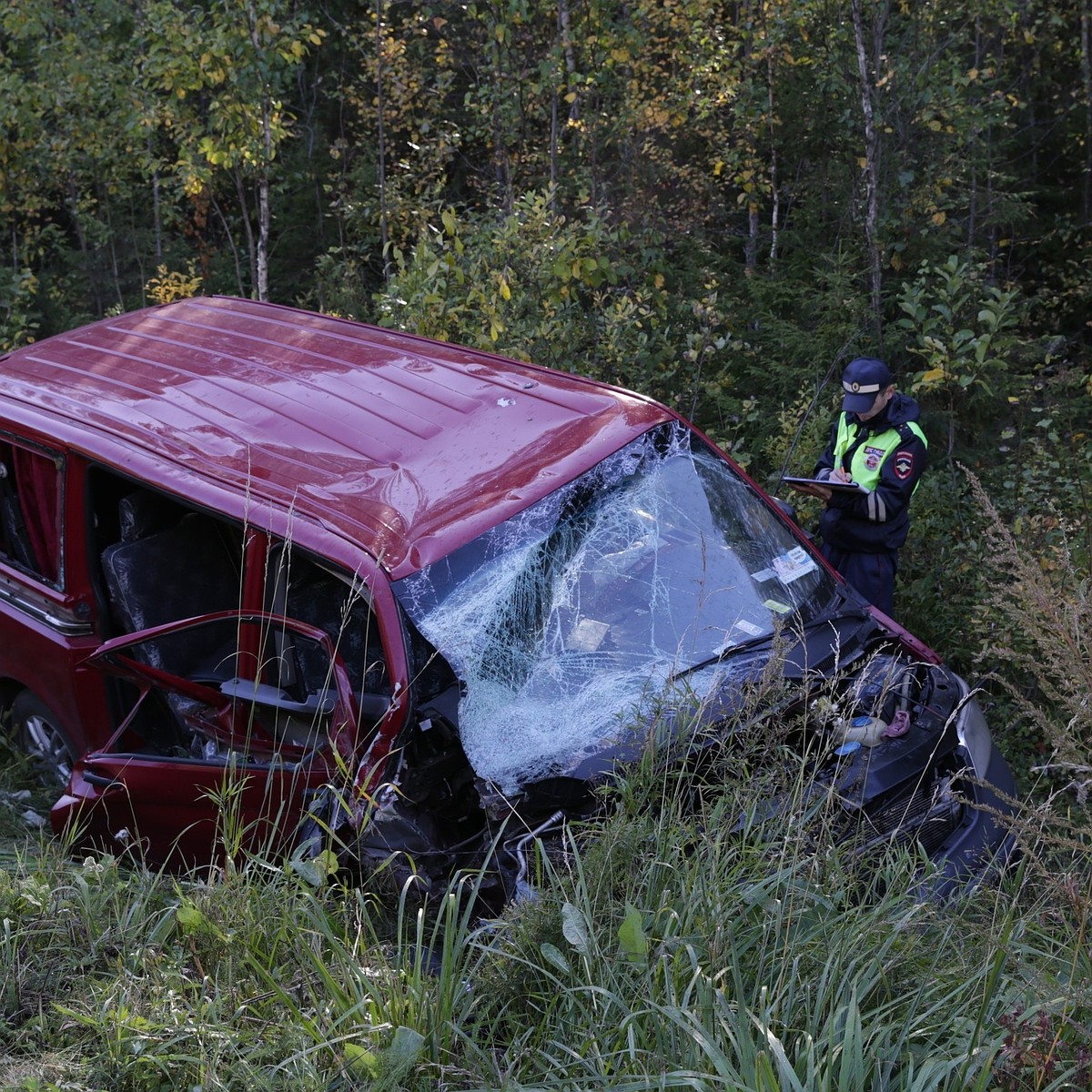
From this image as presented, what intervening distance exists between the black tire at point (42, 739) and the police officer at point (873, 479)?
340cm

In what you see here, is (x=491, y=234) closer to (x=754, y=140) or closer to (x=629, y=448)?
(x=629, y=448)

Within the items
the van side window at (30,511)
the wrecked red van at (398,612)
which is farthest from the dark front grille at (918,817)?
the van side window at (30,511)

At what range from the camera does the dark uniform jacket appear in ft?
16.6

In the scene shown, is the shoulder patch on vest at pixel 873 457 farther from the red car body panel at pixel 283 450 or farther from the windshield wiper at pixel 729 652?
the windshield wiper at pixel 729 652

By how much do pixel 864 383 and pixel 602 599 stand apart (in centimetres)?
224

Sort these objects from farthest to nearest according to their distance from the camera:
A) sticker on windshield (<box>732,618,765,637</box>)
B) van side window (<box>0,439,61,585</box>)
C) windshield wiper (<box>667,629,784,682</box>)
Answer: van side window (<box>0,439,61,585</box>)
sticker on windshield (<box>732,618,765,637</box>)
windshield wiper (<box>667,629,784,682</box>)

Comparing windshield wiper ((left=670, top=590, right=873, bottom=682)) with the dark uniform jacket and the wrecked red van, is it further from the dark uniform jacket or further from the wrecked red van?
the dark uniform jacket

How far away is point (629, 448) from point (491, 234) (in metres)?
3.50

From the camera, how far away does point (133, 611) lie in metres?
4.04

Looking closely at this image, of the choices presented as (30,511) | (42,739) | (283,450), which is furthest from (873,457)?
(42,739)

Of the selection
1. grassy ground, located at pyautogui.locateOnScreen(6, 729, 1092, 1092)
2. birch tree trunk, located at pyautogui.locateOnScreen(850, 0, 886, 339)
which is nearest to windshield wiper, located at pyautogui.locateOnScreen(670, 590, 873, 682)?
grassy ground, located at pyautogui.locateOnScreen(6, 729, 1092, 1092)

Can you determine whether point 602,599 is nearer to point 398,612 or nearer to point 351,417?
point 398,612

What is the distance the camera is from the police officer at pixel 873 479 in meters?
5.05

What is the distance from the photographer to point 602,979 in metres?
2.39
